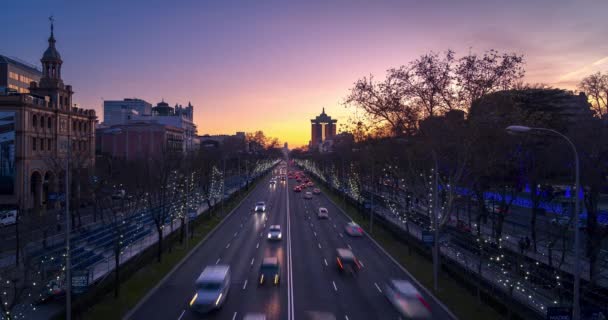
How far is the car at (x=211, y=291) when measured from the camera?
67.7ft

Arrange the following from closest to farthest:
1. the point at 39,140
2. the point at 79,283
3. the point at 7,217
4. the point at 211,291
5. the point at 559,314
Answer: the point at 559,314 → the point at 211,291 → the point at 79,283 → the point at 7,217 → the point at 39,140

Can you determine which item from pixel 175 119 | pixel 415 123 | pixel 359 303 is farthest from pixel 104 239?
pixel 175 119

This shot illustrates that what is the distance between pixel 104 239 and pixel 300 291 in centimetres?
2092

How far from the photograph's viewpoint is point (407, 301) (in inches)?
807

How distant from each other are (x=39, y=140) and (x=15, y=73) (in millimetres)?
43543

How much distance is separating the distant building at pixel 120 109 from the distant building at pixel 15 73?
1774 inches

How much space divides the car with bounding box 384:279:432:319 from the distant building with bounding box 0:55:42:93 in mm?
86727

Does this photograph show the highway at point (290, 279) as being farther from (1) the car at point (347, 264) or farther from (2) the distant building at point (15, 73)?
(2) the distant building at point (15, 73)

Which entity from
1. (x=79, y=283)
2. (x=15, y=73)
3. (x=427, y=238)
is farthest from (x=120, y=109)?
(x=427, y=238)

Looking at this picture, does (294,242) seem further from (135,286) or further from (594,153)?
(594,153)

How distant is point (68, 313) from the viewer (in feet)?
60.1

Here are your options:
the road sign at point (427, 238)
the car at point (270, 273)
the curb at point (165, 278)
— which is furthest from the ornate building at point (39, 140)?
the road sign at point (427, 238)

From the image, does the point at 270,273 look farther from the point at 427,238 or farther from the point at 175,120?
the point at 175,120

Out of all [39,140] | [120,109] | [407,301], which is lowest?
[407,301]
